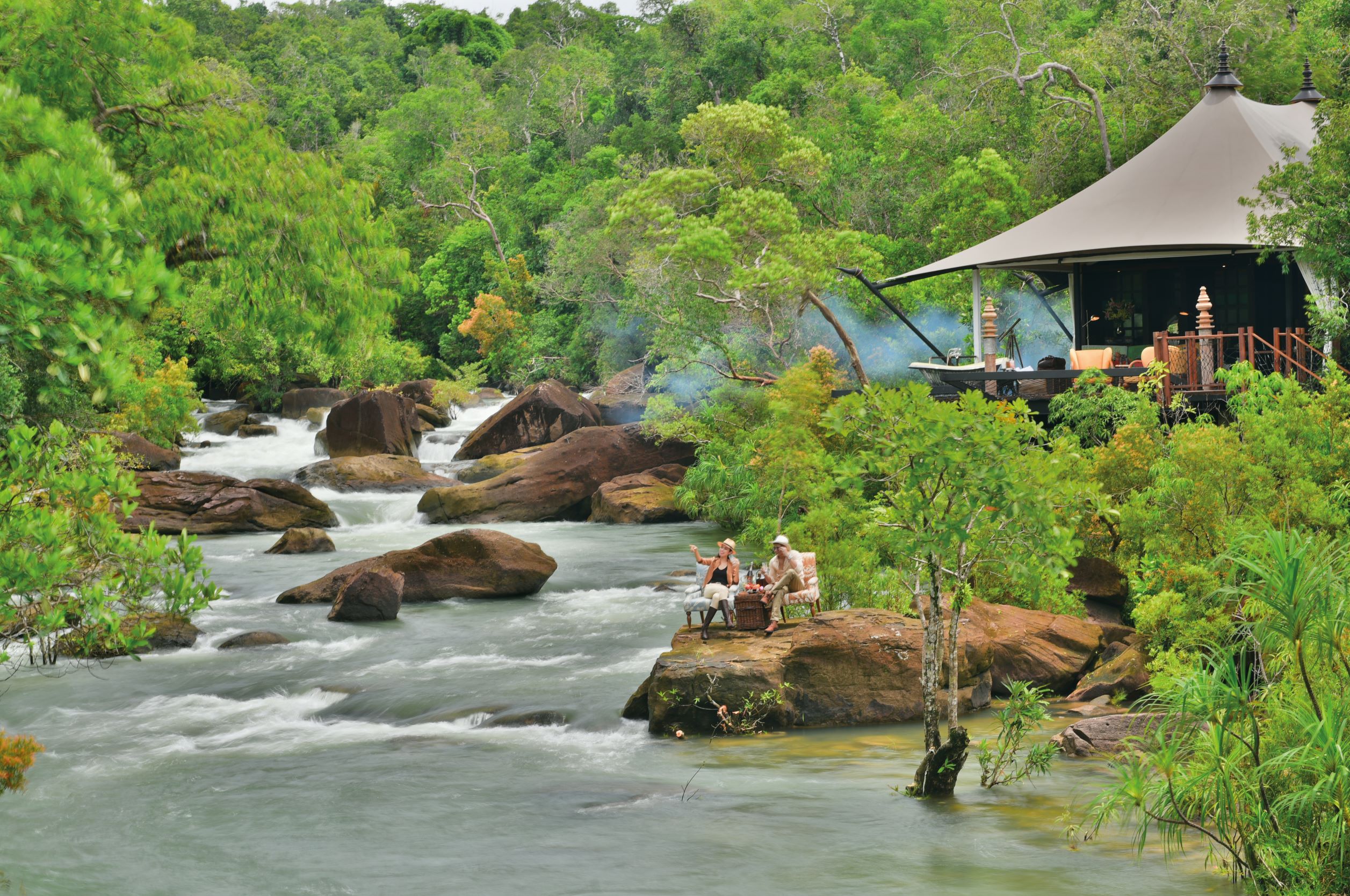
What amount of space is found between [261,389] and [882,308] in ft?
70.5

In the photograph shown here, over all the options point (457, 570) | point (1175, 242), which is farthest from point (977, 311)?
point (457, 570)

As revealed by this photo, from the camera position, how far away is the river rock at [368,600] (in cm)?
1794

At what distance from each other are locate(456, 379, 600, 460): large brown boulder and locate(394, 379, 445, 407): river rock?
237 inches

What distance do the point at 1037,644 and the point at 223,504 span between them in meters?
19.0

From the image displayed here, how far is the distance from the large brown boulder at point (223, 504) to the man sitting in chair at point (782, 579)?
16.1 meters

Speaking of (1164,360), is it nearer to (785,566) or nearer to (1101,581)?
(1101,581)

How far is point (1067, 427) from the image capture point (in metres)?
17.6

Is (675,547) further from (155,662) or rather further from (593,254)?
(593,254)

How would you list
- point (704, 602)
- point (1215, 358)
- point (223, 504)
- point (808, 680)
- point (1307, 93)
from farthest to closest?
point (223, 504) → point (1307, 93) → point (1215, 358) → point (704, 602) → point (808, 680)

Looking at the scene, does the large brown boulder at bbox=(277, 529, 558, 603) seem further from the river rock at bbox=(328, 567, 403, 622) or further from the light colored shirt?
the light colored shirt

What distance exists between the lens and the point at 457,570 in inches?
777

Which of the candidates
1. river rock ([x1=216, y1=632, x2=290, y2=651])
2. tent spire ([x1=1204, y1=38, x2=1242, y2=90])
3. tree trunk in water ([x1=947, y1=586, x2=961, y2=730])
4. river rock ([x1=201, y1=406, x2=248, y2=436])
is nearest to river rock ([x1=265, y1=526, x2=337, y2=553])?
river rock ([x1=216, y1=632, x2=290, y2=651])

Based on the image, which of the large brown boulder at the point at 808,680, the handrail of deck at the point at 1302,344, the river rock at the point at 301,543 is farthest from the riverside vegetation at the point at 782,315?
the river rock at the point at 301,543

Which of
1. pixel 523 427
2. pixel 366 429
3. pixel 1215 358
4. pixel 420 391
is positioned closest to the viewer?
pixel 1215 358
